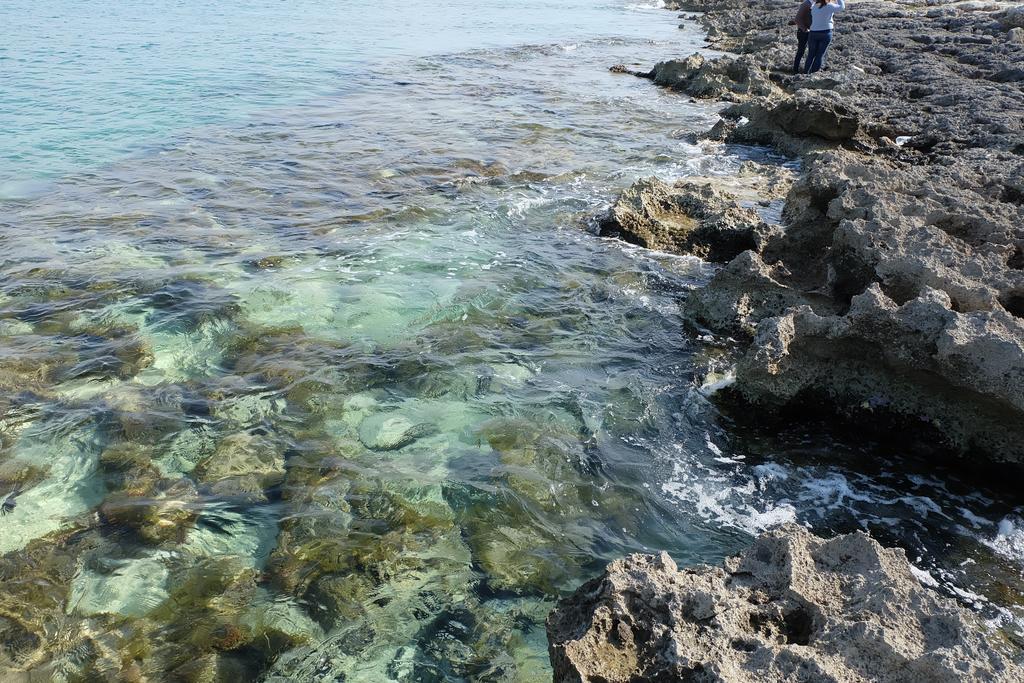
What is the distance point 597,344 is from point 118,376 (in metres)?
4.46

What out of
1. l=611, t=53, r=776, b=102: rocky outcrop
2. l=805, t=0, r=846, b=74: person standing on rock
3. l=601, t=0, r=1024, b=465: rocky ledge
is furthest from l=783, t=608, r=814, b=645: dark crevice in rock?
l=805, t=0, r=846, b=74: person standing on rock

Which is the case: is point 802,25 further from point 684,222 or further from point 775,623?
point 775,623

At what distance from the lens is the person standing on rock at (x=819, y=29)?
17.1 metres

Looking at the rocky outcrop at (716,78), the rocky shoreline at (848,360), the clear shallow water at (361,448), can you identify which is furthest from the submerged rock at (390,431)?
the rocky outcrop at (716,78)

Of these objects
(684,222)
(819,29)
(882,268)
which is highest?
(819,29)

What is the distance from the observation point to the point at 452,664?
3.86m

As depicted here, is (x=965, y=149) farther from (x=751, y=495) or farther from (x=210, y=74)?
(x=210, y=74)

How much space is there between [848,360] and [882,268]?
99 centimetres

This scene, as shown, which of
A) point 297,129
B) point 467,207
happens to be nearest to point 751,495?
point 467,207

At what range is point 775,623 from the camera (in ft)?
10.6

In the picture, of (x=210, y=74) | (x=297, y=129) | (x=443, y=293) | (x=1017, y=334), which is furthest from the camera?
(x=210, y=74)

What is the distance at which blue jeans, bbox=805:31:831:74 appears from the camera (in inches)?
701

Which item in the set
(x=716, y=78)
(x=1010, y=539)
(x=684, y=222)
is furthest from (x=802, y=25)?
(x=1010, y=539)

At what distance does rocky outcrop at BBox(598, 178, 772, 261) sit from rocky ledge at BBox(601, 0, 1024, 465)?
1.0 inches
